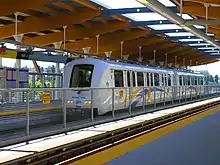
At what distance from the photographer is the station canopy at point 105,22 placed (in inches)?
749

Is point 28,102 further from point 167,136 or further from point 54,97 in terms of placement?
point 167,136

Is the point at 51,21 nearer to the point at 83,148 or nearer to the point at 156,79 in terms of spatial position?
the point at 156,79

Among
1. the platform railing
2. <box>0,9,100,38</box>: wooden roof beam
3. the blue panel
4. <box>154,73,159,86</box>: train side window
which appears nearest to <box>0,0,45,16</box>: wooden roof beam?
<box>0,9,100,38</box>: wooden roof beam

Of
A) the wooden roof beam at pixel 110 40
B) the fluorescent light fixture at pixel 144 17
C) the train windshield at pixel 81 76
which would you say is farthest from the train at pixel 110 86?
the wooden roof beam at pixel 110 40

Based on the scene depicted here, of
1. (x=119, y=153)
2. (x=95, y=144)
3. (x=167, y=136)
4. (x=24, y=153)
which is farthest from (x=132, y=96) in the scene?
(x=24, y=153)

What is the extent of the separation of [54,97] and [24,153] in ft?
7.84

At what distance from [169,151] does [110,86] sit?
8.43 meters

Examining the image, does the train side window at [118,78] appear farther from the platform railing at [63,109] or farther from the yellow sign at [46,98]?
the yellow sign at [46,98]

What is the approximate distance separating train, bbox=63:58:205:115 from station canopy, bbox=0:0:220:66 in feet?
10.2

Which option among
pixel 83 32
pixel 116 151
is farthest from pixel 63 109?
pixel 83 32

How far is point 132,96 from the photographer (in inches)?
578

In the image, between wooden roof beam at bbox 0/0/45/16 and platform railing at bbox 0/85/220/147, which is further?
wooden roof beam at bbox 0/0/45/16

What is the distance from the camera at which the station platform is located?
7125 millimetres

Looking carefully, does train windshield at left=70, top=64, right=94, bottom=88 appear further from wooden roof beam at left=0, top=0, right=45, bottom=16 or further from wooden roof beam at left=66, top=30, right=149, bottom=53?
wooden roof beam at left=66, top=30, right=149, bottom=53
